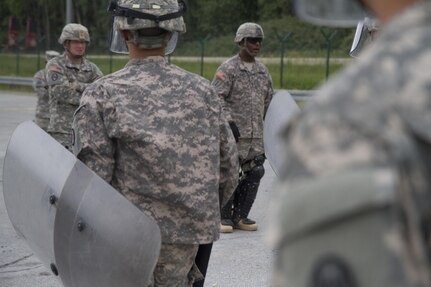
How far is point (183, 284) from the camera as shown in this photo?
3914 mm

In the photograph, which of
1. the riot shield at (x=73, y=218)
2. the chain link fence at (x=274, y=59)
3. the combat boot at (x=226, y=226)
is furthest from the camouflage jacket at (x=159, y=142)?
the chain link fence at (x=274, y=59)

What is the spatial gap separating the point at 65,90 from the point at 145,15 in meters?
5.30

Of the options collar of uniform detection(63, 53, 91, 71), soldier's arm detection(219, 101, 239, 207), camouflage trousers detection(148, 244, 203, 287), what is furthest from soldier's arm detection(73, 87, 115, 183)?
collar of uniform detection(63, 53, 91, 71)

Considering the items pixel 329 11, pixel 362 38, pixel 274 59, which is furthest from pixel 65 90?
pixel 274 59

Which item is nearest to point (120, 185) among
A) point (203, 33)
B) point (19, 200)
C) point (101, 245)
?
point (101, 245)

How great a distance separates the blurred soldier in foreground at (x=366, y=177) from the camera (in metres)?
1.21

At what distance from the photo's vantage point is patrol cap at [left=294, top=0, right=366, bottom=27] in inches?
55.2

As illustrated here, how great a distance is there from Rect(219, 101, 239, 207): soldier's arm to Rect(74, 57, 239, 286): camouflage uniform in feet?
0.26

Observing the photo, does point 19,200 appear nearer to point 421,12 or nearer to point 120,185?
point 120,185

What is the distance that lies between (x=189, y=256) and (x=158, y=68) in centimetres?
72

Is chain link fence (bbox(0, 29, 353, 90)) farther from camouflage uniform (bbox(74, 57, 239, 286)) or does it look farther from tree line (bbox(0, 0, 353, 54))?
camouflage uniform (bbox(74, 57, 239, 286))

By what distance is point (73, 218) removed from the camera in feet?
12.2

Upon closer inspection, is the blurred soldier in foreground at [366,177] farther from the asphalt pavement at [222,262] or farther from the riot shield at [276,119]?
the asphalt pavement at [222,262]

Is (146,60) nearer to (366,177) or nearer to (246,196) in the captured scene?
(366,177)
